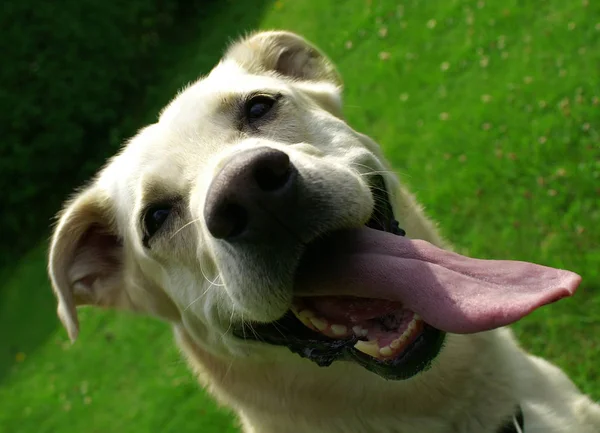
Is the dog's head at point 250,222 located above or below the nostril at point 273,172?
below

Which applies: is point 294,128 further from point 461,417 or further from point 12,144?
point 12,144

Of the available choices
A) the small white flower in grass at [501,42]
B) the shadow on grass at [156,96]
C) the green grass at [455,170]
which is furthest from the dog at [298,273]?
the shadow on grass at [156,96]

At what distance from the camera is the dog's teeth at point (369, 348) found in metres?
2.06

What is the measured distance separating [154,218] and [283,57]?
1.33 m

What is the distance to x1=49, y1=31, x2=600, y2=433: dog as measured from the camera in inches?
77.3

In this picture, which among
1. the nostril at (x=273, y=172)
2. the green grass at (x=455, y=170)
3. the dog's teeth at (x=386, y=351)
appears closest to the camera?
the nostril at (x=273, y=172)

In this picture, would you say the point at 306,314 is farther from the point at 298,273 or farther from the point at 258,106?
the point at 258,106

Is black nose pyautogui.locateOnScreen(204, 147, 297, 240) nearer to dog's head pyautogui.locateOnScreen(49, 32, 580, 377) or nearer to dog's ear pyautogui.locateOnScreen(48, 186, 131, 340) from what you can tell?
dog's head pyautogui.locateOnScreen(49, 32, 580, 377)

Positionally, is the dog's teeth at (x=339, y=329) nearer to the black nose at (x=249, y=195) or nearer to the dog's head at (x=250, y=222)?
the dog's head at (x=250, y=222)

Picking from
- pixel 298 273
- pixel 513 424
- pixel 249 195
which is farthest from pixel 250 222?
pixel 513 424

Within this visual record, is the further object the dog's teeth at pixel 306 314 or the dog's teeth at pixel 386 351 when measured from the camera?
the dog's teeth at pixel 306 314

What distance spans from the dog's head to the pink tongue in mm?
11

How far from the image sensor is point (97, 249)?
3.25 meters

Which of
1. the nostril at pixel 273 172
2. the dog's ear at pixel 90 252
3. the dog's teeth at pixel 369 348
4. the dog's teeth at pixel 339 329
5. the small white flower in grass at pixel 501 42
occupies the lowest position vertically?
the dog's ear at pixel 90 252
